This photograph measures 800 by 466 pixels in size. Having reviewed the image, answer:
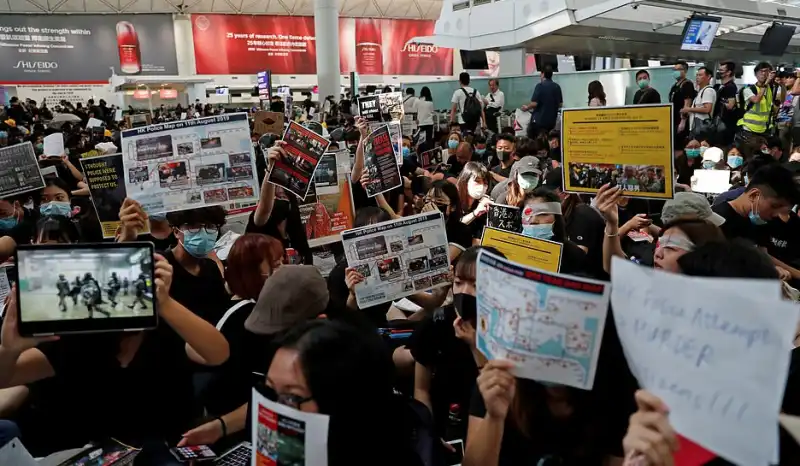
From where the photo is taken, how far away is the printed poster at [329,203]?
15.0 ft

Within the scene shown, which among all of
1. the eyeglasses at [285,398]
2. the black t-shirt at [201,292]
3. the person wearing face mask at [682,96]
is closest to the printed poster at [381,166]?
the black t-shirt at [201,292]

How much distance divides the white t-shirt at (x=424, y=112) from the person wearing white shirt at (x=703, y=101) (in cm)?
439

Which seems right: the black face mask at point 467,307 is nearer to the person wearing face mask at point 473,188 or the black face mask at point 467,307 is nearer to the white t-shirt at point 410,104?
the person wearing face mask at point 473,188

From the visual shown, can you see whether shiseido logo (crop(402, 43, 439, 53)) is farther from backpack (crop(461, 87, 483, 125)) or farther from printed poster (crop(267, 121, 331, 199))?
printed poster (crop(267, 121, 331, 199))

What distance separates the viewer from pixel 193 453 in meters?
2.21

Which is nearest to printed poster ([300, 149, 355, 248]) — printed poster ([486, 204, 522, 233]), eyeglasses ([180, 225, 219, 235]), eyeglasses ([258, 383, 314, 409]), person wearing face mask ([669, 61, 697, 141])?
eyeglasses ([180, 225, 219, 235])

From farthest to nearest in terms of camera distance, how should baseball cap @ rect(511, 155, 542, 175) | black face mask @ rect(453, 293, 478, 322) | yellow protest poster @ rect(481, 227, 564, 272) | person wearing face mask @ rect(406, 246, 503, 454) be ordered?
1. baseball cap @ rect(511, 155, 542, 175)
2. yellow protest poster @ rect(481, 227, 564, 272)
3. person wearing face mask @ rect(406, 246, 503, 454)
4. black face mask @ rect(453, 293, 478, 322)

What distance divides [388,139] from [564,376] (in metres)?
3.42

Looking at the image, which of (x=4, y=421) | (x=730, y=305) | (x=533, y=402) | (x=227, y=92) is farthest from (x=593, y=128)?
(x=227, y=92)

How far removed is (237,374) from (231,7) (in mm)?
29031

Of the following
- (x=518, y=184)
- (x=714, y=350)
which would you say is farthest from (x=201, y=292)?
(x=518, y=184)

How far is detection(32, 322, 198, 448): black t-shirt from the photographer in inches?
85.0

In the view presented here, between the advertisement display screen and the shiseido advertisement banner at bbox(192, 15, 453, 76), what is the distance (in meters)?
19.7

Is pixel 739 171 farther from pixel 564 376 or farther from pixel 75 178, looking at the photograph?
pixel 75 178
